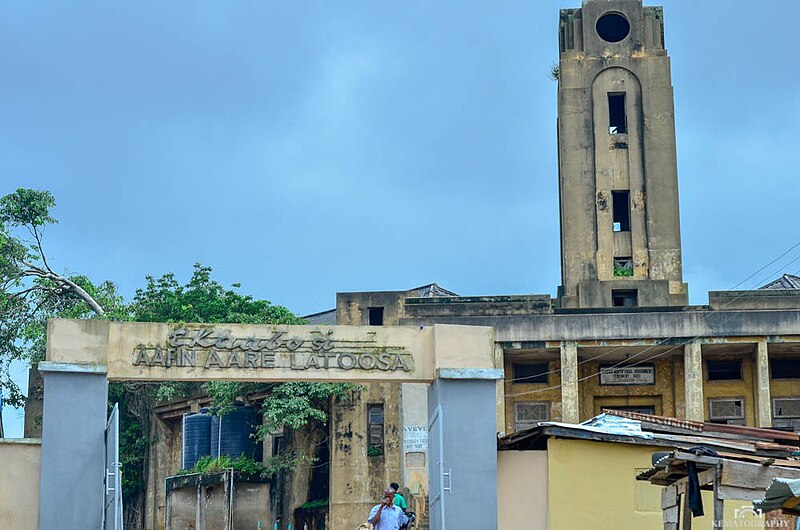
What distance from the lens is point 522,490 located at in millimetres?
20188

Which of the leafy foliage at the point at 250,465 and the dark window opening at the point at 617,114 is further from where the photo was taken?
the dark window opening at the point at 617,114

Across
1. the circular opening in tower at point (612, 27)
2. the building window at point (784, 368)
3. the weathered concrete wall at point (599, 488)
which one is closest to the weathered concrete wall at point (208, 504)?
the weathered concrete wall at point (599, 488)

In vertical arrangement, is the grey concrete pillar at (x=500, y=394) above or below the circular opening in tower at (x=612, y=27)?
below

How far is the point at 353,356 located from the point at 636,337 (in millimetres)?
12335

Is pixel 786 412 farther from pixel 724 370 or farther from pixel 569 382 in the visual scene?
pixel 569 382

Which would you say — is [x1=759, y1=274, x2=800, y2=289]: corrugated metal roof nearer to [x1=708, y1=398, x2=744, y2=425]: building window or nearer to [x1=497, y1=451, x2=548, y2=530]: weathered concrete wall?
[x1=708, y1=398, x2=744, y2=425]: building window

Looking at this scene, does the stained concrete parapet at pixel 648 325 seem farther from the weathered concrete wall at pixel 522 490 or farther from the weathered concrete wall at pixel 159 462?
the weathered concrete wall at pixel 159 462

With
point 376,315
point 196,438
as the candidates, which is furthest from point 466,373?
point 196,438

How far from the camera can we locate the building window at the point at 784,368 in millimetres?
31656

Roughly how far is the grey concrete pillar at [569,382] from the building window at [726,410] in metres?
3.75

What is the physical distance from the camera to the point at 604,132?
35469mm

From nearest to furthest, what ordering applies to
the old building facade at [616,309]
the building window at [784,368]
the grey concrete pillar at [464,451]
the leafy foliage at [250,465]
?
the grey concrete pillar at [464,451] < the old building facade at [616,309] < the leafy foliage at [250,465] < the building window at [784,368]

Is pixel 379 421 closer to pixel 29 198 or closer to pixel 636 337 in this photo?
pixel 636 337

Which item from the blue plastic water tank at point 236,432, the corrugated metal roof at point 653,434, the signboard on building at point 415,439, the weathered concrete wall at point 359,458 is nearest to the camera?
the corrugated metal roof at point 653,434
